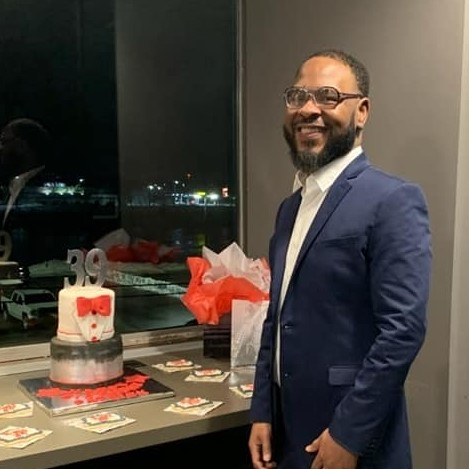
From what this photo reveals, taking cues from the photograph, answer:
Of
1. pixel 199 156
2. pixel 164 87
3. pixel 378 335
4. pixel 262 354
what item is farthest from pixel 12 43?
pixel 378 335

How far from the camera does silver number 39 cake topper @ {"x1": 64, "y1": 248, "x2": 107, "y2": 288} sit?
2.09m

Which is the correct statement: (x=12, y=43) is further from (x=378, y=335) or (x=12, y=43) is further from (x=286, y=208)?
(x=378, y=335)

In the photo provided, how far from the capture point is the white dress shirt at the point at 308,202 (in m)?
1.59

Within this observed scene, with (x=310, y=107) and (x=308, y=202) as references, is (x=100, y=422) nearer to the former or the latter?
(x=308, y=202)

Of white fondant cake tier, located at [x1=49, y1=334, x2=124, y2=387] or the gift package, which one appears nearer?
white fondant cake tier, located at [x1=49, y1=334, x2=124, y2=387]

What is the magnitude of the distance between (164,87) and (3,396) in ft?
4.83

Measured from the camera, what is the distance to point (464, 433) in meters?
1.92

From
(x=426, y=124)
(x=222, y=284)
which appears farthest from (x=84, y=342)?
(x=426, y=124)

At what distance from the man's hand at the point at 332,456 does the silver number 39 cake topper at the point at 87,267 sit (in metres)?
0.95

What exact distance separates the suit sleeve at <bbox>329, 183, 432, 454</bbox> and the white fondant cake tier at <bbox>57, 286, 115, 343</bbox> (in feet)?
2.76

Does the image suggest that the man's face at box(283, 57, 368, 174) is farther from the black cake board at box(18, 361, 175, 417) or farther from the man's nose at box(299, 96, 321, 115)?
the black cake board at box(18, 361, 175, 417)

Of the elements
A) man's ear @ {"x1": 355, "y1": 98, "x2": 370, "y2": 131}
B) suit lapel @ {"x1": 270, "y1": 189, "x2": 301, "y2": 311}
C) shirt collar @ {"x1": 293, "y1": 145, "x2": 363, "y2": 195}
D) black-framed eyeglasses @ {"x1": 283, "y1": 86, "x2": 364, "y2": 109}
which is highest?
black-framed eyeglasses @ {"x1": 283, "y1": 86, "x2": 364, "y2": 109}

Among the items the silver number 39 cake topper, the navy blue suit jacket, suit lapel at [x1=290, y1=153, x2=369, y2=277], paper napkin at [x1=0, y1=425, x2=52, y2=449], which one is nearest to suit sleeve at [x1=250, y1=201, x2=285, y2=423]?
the navy blue suit jacket

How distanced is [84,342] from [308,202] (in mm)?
784
